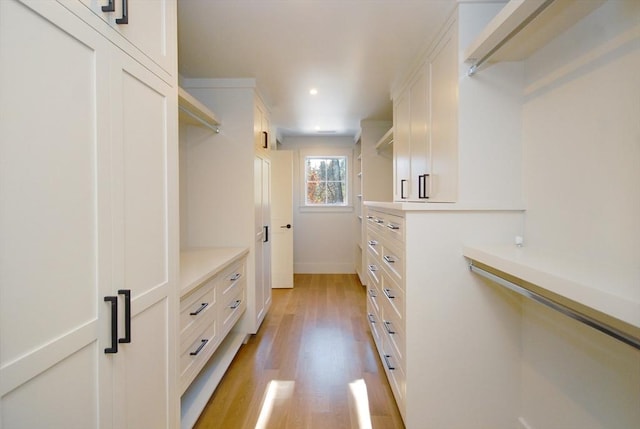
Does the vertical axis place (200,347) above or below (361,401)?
above

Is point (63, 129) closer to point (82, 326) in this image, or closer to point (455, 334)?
point (82, 326)

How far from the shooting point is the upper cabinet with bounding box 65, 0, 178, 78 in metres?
0.85

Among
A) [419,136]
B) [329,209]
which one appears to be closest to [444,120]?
[419,136]

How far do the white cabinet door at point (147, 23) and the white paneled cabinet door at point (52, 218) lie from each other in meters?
0.09

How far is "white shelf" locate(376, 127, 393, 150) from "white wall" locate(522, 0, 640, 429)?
6.91 ft

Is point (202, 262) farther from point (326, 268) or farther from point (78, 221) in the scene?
point (326, 268)

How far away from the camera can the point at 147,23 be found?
1.10 metres

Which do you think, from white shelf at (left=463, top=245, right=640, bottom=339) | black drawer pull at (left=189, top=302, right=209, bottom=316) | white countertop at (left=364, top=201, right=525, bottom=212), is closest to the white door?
black drawer pull at (left=189, top=302, right=209, bottom=316)

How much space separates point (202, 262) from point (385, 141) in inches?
112

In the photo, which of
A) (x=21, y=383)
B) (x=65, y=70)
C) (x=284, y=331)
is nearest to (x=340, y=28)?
(x=65, y=70)

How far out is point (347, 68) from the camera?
2656 mm

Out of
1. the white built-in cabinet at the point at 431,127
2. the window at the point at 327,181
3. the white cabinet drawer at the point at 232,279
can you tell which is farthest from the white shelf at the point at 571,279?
the window at the point at 327,181

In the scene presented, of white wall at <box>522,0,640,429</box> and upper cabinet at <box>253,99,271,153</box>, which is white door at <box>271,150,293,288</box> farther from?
white wall at <box>522,0,640,429</box>

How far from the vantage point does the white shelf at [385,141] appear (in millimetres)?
3703
